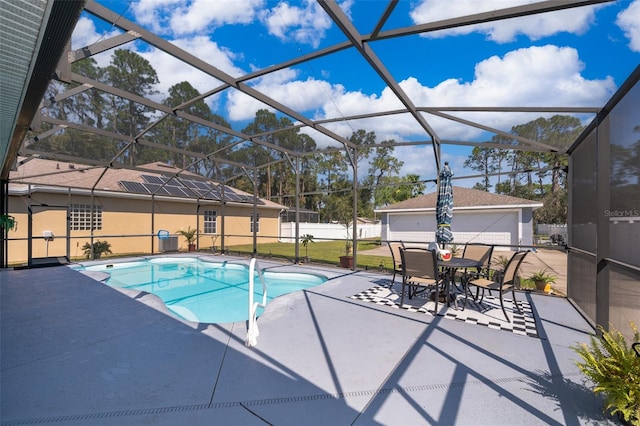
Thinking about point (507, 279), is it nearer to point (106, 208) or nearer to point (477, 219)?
point (477, 219)

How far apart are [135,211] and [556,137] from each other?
48.8 feet

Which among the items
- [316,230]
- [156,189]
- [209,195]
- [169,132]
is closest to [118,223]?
[156,189]

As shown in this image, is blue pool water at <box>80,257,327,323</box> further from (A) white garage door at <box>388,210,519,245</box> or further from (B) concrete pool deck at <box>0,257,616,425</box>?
(A) white garage door at <box>388,210,519,245</box>

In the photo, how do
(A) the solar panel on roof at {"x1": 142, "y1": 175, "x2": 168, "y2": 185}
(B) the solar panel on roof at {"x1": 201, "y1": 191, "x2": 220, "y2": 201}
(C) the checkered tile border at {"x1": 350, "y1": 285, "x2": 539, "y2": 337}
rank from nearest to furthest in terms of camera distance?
(C) the checkered tile border at {"x1": 350, "y1": 285, "x2": 539, "y2": 337} → (B) the solar panel on roof at {"x1": 201, "y1": 191, "x2": 220, "y2": 201} → (A) the solar panel on roof at {"x1": 142, "y1": 175, "x2": 168, "y2": 185}

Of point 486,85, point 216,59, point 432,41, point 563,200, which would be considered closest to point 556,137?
point 486,85

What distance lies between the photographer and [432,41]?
187 inches

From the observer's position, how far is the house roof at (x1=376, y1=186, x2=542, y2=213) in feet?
49.1

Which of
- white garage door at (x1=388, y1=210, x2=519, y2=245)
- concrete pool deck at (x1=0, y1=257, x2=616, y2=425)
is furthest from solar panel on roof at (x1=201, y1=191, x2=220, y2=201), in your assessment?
white garage door at (x1=388, y1=210, x2=519, y2=245)

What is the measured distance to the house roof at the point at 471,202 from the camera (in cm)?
1495

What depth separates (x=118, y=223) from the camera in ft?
41.6

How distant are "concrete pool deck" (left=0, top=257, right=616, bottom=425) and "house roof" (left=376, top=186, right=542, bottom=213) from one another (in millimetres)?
11825

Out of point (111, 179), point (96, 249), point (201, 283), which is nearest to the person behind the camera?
point (201, 283)

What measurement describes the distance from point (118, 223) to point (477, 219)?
57.1 ft

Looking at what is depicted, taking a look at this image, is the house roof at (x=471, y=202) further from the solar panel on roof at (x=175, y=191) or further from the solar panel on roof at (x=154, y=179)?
the solar panel on roof at (x=154, y=179)
